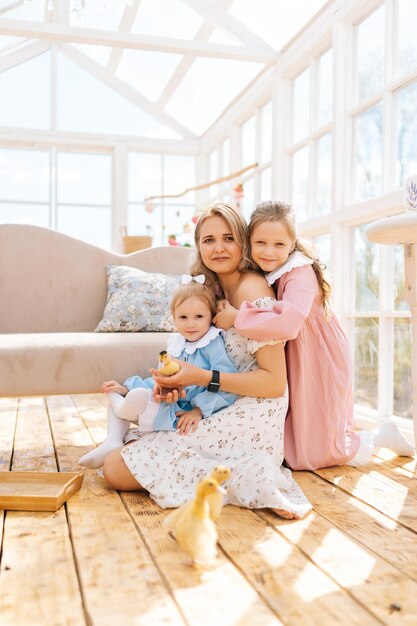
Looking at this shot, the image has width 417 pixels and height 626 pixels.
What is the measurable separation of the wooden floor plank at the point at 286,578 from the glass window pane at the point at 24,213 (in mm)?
4904

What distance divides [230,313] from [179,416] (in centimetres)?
35

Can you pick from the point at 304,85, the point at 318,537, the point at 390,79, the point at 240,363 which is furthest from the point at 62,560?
the point at 304,85

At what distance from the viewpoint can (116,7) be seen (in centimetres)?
513

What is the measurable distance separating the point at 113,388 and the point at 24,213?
4283 millimetres

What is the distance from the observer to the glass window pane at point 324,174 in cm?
353

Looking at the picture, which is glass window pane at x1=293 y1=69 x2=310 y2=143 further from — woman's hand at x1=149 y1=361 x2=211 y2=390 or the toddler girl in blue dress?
woman's hand at x1=149 y1=361 x2=211 y2=390

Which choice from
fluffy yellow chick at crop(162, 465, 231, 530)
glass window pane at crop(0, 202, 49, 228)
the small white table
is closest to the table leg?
the small white table

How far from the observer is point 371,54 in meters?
3.10

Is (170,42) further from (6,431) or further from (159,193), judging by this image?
(6,431)

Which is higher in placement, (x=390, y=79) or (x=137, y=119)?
(x=137, y=119)

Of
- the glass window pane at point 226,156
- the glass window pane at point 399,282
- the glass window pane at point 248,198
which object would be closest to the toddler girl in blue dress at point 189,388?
the glass window pane at point 399,282

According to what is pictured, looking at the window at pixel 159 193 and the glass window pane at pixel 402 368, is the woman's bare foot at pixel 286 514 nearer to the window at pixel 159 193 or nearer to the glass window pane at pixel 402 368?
the glass window pane at pixel 402 368

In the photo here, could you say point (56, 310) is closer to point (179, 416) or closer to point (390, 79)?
point (179, 416)

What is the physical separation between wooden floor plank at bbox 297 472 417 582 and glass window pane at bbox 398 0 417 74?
1.81 meters
